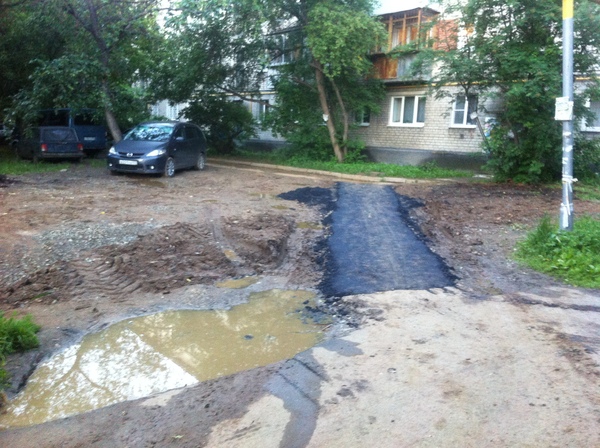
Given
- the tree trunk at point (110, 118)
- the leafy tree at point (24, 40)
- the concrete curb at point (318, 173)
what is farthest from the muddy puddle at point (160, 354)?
the leafy tree at point (24, 40)

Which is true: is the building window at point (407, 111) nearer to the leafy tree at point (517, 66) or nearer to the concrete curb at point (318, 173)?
the concrete curb at point (318, 173)

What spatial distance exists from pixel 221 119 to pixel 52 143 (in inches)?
312

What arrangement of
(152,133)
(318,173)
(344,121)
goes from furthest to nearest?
(344,121)
(318,173)
(152,133)

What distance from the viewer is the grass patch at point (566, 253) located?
7934 mm

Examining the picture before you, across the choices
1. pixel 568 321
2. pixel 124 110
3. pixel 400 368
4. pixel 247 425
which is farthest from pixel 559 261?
pixel 124 110

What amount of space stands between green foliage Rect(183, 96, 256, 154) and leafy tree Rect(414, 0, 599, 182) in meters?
10.8

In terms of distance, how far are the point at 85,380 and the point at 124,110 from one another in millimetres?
18067

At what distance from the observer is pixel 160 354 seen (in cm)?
570

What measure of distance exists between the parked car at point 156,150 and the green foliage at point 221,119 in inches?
274

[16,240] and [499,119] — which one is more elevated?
[499,119]

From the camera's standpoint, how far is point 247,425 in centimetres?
428

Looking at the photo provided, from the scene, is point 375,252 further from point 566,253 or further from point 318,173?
point 318,173

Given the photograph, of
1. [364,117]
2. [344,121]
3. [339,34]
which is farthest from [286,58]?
[339,34]

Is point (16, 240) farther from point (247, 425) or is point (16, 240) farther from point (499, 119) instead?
point (499, 119)
